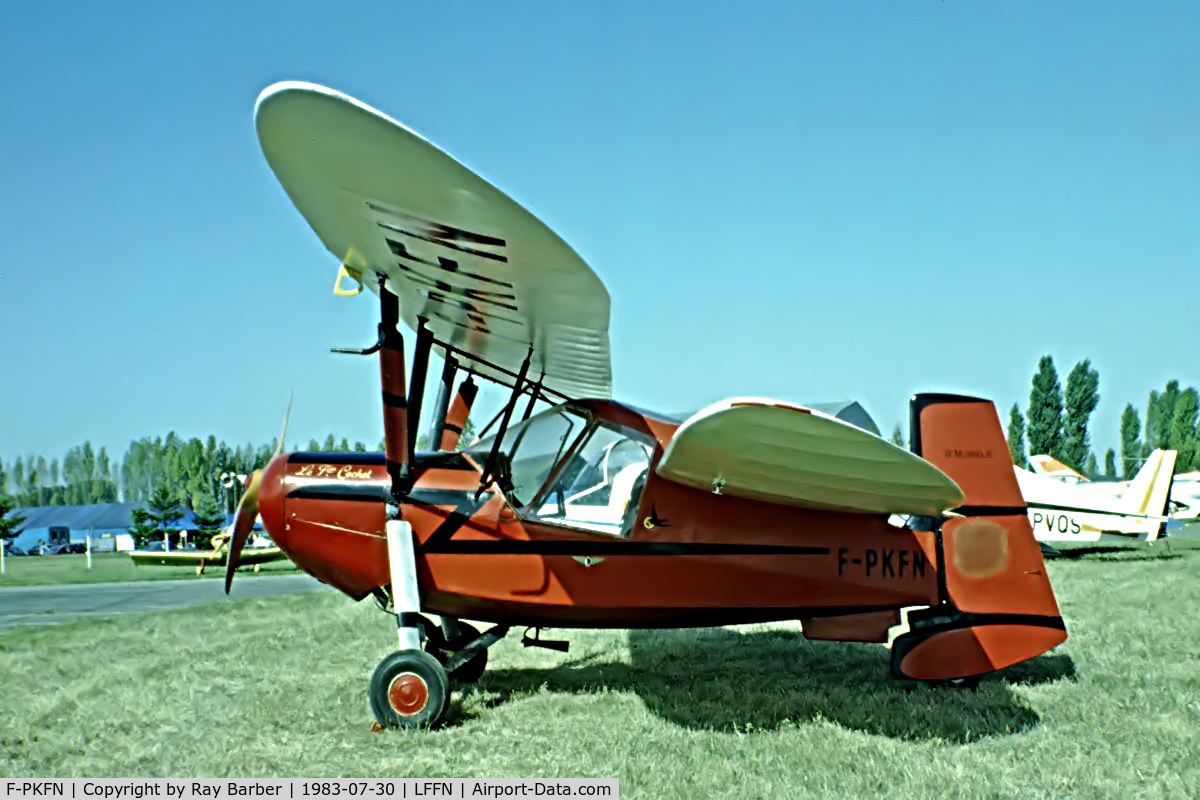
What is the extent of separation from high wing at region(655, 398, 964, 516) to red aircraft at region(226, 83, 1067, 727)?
0.02m

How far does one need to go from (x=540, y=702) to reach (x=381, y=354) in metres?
2.61

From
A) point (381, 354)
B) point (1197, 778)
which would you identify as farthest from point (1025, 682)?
point (381, 354)

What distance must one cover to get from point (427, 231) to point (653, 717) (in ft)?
10.7

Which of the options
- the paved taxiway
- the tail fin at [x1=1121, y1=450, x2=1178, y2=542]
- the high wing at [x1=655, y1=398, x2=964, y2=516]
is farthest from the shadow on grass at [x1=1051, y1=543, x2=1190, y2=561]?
the high wing at [x1=655, y1=398, x2=964, y2=516]

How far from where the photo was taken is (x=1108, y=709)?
5805mm

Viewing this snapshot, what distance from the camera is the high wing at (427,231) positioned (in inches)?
153

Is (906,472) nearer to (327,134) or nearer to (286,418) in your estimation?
(327,134)

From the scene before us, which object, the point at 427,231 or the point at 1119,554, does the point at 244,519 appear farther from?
the point at 1119,554

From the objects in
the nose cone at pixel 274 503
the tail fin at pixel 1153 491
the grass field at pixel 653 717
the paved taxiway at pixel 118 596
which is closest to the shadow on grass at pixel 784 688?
the grass field at pixel 653 717

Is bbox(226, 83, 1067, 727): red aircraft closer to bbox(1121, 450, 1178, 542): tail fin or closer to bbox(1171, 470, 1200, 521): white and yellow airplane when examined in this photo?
bbox(1121, 450, 1178, 542): tail fin

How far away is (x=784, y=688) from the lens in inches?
264

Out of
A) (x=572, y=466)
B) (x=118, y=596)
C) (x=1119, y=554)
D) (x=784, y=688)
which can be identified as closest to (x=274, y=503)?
(x=572, y=466)

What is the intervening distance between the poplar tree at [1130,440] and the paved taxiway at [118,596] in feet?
251

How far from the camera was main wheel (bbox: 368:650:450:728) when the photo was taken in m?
5.56
